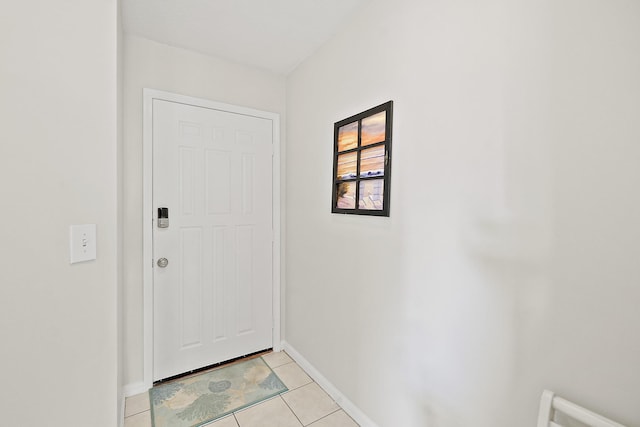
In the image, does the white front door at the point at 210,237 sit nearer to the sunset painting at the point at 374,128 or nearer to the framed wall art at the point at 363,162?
the framed wall art at the point at 363,162

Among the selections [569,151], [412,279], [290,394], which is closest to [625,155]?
[569,151]

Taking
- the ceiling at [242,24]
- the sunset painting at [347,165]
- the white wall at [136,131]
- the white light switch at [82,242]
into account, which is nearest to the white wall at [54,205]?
the white light switch at [82,242]

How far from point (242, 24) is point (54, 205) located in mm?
1570

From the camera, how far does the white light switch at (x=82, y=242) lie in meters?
0.88

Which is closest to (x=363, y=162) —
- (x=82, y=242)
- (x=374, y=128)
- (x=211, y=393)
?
(x=374, y=128)

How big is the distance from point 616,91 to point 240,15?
73.0 inches

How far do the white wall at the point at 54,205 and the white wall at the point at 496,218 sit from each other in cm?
125

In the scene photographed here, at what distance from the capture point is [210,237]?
216 cm

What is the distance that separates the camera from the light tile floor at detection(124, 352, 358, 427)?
1643 millimetres

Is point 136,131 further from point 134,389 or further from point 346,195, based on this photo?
point 134,389

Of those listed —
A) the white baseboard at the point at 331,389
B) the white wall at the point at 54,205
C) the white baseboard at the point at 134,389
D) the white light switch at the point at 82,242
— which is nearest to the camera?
the white wall at the point at 54,205

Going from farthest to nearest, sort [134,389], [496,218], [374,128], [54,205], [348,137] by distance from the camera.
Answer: [134,389] < [348,137] < [374,128] < [496,218] < [54,205]

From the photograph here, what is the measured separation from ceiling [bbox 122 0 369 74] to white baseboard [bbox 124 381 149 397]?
94.5 inches

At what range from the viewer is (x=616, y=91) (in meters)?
0.77
